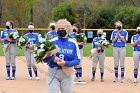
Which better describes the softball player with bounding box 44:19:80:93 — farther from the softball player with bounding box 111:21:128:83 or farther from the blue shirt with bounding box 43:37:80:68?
the softball player with bounding box 111:21:128:83

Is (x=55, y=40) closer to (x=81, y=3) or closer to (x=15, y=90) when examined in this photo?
(x=15, y=90)

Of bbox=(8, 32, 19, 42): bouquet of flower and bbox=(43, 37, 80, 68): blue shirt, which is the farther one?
bbox=(8, 32, 19, 42): bouquet of flower

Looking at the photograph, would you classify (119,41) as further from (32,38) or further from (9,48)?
(9,48)

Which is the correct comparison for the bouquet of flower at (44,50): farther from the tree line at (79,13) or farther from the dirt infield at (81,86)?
the tree line at (79,13)

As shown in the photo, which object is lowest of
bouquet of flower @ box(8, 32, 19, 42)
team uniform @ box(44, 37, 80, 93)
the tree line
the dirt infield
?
the dirt infield

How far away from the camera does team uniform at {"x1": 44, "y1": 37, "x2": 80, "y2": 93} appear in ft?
28.5

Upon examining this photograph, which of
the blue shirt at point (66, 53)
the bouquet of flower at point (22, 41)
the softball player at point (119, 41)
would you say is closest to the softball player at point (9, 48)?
the bouquet of flower at point (22, 41)

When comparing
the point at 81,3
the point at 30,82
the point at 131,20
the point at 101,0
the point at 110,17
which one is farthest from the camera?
the point at 101,0

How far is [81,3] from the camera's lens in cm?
6938

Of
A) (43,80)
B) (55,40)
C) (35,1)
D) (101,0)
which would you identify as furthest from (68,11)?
(55,40)

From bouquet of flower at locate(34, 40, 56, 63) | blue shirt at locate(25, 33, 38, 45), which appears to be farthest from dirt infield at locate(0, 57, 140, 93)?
bouquet of flower at locate(34, 40, 56, 63)

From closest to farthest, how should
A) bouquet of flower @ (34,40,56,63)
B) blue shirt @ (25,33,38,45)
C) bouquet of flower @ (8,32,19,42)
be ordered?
bouquet of flower @ (34,40,56,63)
bouquet of flower @ (8,32,19,42)
blue shirt @ (25,33,38,45)

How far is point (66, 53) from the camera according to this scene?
887 centimetres

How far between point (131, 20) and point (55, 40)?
49.7 meters
